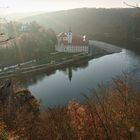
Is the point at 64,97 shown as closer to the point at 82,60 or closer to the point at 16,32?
the point at 82,60

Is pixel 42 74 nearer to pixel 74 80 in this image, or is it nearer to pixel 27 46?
pixel 74 80

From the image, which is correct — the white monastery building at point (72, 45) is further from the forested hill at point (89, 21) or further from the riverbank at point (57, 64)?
the forested hill at point (89, 21)

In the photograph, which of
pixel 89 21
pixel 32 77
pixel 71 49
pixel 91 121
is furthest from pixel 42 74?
pixel 89 21

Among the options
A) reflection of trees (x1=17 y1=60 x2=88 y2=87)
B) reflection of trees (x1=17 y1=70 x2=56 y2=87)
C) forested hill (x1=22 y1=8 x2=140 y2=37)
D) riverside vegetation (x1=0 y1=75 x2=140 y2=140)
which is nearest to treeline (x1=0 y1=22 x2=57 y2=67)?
reflection of trees (x1=17 y1=70 x2=56 y2=87)

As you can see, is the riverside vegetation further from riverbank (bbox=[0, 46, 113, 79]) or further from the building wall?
the building wall

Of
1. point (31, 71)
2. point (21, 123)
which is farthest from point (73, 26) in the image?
point (21, 123)

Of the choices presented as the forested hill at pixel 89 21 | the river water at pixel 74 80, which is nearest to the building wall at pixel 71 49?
the river water at pixel 74 80
